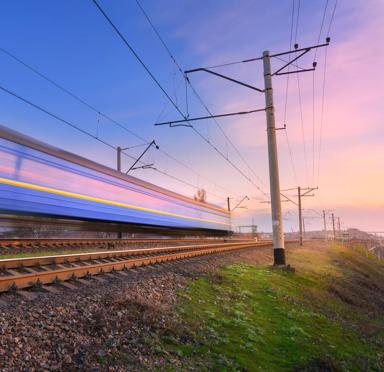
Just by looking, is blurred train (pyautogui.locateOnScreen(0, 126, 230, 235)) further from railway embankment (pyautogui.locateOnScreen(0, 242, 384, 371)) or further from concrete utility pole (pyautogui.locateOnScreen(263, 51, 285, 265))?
concrete utility pole (pyautogui.locateOnScreen(263, 51, 285, 265))

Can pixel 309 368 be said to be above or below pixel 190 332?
below

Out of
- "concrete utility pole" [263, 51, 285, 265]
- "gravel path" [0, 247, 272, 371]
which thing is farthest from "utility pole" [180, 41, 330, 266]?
"gravel path" [0, 247, 272, 371]

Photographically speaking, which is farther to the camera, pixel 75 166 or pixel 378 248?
pixel 378 248

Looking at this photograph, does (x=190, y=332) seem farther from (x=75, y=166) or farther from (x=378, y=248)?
(x=378, y=248)

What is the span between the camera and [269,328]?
8203 millimetres

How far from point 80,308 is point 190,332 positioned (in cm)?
177

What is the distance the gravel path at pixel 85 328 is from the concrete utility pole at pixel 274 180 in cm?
982

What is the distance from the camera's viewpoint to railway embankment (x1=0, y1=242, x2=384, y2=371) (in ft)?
16.3

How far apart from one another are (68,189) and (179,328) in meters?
8.58

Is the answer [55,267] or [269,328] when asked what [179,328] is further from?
[55,267]

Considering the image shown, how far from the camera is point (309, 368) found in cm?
664

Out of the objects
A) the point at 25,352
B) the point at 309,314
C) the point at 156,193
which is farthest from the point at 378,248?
the point at 25,352

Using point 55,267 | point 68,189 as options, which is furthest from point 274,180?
point 55,267

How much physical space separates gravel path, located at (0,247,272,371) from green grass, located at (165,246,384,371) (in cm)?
50
